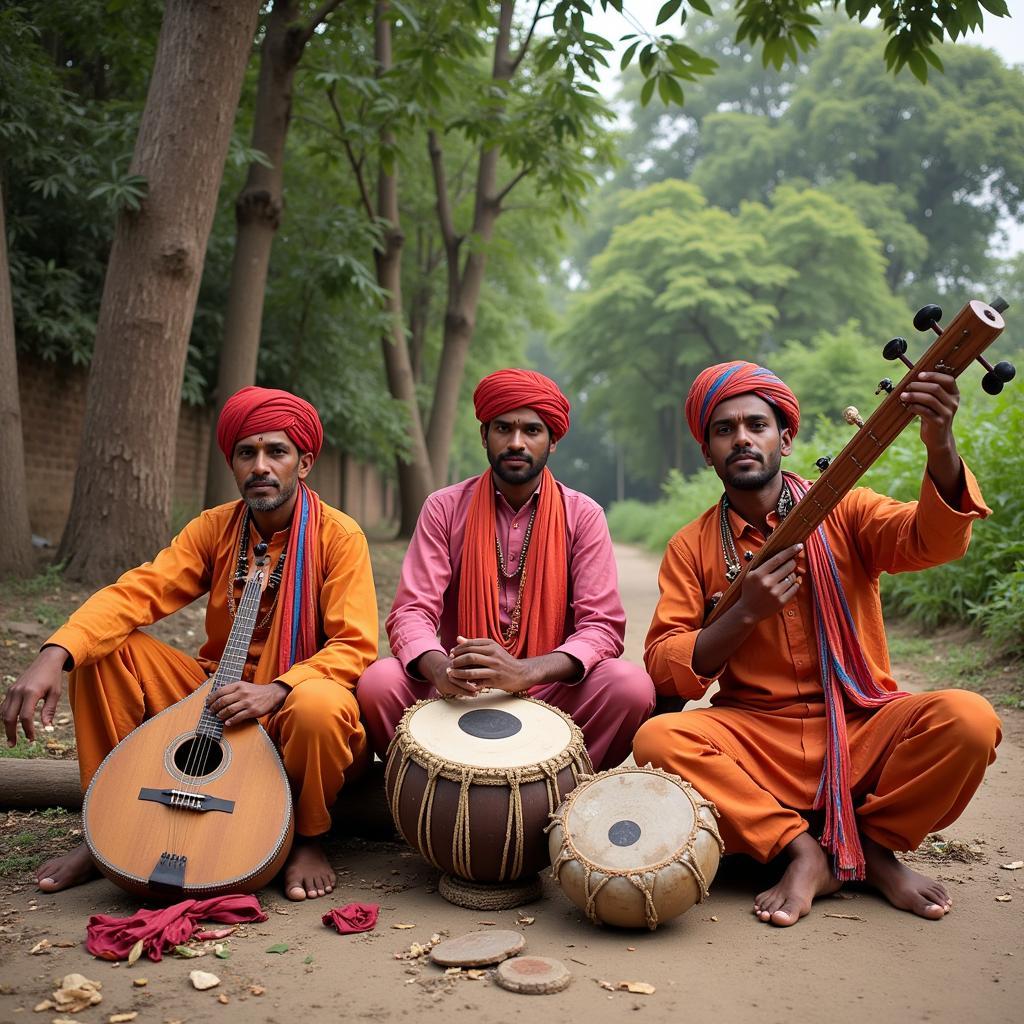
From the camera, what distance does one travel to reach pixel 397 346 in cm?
1340

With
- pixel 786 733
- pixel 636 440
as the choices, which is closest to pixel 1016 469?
pixel 786 733

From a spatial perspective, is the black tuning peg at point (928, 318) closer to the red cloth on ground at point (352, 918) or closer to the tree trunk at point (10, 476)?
the red cloth on ground at point (352, 918)

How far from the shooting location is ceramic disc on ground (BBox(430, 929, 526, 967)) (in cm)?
264

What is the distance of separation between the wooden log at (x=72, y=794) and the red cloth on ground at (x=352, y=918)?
75 centimetres

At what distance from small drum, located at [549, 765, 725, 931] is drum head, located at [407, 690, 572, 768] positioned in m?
0.21

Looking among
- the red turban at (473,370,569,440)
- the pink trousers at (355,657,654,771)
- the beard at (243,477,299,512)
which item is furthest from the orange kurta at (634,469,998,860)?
the beard at (243,477,299,512)

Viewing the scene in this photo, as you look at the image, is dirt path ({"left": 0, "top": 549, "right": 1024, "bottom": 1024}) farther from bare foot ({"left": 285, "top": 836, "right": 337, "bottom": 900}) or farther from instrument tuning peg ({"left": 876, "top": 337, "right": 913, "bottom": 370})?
instrument tuning peg ({"left": 876, "top": 337, "right": 913, "bottom": 370})

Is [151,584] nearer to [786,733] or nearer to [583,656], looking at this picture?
[583,656]

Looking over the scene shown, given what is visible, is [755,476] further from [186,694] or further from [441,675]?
[186,694]

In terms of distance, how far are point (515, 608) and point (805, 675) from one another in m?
1.06

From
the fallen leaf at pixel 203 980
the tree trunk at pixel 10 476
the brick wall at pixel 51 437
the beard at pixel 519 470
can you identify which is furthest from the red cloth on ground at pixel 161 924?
the brick wall at pixel 51 437

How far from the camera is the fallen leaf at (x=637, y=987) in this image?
2.49m

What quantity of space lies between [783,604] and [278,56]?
714 centimetres

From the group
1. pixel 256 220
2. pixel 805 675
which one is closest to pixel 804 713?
pixel 805 675
